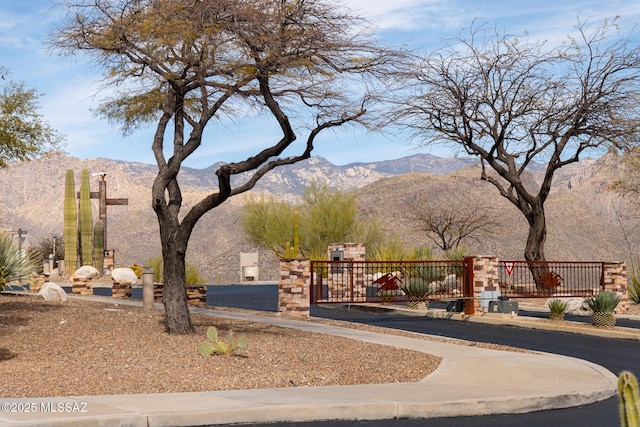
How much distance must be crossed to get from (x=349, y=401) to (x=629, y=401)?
6422mm

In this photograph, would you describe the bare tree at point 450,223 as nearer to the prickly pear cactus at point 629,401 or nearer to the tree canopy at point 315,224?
the tree canopy at point 315,224

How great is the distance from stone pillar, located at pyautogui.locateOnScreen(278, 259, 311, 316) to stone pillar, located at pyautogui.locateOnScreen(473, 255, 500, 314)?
18.2 ft

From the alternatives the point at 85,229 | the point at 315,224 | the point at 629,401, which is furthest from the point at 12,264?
the point at 315,224

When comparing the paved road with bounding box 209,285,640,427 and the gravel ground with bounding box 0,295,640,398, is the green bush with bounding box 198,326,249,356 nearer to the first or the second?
the gravel ground with bounding box 0,295,640,398

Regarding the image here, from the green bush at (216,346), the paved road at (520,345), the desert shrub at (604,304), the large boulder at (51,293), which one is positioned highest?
the large boulder at (51,293)

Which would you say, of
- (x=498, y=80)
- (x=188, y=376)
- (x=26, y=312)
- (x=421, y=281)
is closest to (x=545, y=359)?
(x=188, y=376)

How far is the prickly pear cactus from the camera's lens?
4773 mm

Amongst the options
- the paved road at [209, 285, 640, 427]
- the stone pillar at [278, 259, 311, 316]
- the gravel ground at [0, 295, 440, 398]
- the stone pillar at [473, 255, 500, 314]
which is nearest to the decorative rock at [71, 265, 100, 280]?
the paved road at [209, 285, 640, 427]

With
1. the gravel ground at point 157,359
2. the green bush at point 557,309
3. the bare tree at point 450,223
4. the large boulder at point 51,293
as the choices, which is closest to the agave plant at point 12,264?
the large boulder at point 51,293

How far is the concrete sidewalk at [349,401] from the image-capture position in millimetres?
9930

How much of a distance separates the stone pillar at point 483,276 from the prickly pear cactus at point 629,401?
22.5 meters

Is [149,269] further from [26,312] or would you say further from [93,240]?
[93,240]

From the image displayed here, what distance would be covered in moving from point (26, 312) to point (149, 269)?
4496 millimetres

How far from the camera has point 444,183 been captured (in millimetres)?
106375
